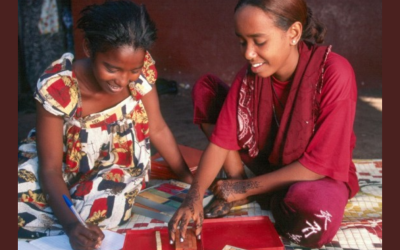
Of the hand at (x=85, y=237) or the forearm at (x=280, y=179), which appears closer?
the hand at (x=85, y=237)

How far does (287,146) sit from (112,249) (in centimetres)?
83

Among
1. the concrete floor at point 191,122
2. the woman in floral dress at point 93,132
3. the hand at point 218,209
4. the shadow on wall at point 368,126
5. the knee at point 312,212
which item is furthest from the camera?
the concrete floor at point 191,122

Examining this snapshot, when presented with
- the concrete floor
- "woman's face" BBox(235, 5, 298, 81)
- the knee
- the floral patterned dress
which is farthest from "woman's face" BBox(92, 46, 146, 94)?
the concrete floor

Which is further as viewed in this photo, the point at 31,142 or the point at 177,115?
the point at 177,115

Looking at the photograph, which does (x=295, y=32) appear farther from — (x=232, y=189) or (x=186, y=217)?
(x=186, y=217)

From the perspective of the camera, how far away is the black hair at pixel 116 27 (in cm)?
190

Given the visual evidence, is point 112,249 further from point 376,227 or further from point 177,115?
point 177,115

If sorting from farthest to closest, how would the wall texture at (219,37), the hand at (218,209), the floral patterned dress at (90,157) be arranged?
the wall texture at (219,37), the hand at (218,209), the floral patterned dress at (90,157)

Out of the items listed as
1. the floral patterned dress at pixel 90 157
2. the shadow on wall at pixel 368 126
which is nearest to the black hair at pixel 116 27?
the floral patterned dress at pixel 90 157

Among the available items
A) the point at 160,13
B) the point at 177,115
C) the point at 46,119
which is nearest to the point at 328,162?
the point at 46,119

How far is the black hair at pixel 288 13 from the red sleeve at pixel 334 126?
196mm

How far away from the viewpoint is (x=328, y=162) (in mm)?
1925

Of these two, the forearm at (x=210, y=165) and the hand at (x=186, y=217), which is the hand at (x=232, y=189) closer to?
the forearm at (x=210, y=165)

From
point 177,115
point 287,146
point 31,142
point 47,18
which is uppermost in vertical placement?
point 47,18
